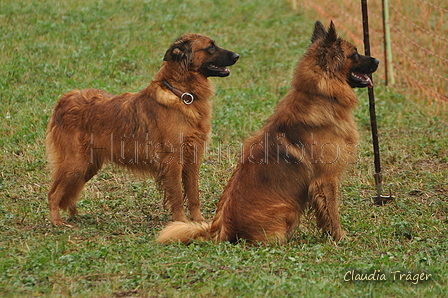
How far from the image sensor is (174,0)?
15.2 metres

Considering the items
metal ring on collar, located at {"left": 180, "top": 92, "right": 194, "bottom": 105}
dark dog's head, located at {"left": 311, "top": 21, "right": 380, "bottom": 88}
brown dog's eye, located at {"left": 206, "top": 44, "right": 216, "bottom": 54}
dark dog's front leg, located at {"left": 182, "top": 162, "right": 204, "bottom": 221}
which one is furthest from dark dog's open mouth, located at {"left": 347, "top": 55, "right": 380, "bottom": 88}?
dark dog's front leg, located at {"left": 182, "top": 162, "right": 204, "bottom": 221}

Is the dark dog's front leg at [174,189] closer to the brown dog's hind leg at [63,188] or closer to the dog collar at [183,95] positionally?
the dog collar at [183,95]

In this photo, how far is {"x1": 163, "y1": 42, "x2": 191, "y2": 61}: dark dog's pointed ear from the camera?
5.93 m

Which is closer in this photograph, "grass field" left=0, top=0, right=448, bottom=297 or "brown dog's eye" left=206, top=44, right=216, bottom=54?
"grass field" left=0, top=0, right=448, bottom=297

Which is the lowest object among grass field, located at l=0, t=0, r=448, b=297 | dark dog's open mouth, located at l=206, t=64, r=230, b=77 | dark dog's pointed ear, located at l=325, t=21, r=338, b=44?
grass field, located at l=0, t=0, r=448, b=297

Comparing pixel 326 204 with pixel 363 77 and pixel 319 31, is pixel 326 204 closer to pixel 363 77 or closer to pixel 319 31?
pixel 363 77

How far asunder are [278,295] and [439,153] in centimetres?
474

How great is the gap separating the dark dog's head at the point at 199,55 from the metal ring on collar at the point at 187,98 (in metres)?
0.29

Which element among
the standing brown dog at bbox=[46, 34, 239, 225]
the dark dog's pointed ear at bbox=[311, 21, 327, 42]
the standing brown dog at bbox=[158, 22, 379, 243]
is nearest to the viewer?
the standing brown dog at bbox=[158, 22, 379, 243]

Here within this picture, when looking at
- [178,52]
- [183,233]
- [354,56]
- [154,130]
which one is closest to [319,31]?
[354,56]

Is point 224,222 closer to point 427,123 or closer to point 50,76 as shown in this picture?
point 427,123

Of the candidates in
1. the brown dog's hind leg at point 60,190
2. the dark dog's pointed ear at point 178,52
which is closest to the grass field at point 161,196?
the brown dog's hind leg at point 60,190

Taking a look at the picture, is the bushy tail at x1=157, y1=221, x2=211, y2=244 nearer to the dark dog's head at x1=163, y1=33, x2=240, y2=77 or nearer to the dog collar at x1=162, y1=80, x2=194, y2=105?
the dog collar at x1=162, y1=80, x2=194, y2=105

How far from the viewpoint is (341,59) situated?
5.29 meters
